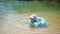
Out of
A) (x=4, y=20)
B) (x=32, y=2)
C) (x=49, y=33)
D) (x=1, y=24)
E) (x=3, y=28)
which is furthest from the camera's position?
(x=32, y=2)

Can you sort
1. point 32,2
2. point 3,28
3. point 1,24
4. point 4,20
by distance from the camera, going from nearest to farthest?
point 3,28, point 1,24, point 4,20, point 32,2

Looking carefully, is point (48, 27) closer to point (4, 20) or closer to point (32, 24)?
point (32, 24)

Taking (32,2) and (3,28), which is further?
(32,2)

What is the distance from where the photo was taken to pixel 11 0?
4215mm

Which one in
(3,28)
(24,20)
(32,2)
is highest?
(32,2)

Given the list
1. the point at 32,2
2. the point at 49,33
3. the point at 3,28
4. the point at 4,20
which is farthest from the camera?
the point at 32,2

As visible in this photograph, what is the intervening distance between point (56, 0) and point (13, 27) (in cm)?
231

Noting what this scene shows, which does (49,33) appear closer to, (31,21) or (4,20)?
(31,21)

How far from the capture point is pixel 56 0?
161 inches

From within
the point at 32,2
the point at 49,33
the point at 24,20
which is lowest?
the point at 49,33

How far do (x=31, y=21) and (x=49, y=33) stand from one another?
398mm

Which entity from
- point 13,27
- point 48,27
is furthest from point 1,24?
point 48,27

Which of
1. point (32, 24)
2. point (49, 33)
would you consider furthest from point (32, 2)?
point (49, 33)

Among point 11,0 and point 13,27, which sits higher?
point 11,0
